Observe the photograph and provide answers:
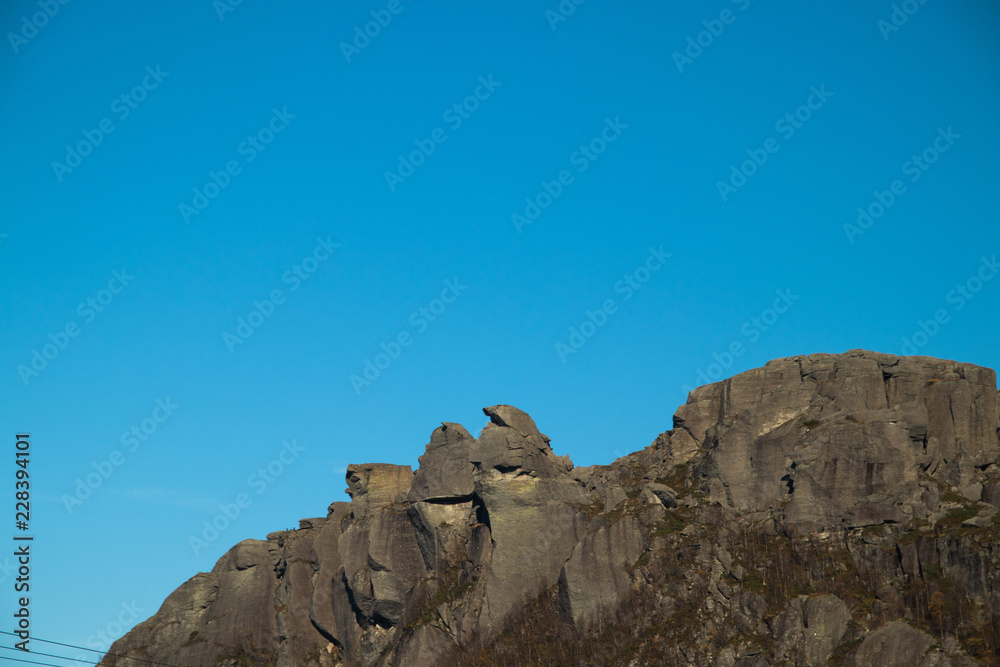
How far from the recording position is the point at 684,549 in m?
165

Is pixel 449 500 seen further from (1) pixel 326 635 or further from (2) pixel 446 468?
(1) pixel 326 635

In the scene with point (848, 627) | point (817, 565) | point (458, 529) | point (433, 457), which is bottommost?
point (848, 627)

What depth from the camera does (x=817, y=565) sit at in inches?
6181

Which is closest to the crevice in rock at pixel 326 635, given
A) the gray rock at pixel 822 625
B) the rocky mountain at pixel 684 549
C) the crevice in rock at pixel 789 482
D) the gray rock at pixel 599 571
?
the rocky mountain at pixel 684 549

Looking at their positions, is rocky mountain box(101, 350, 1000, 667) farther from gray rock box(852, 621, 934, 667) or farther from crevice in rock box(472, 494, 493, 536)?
crevice in rock box(472, 494, 493, 536)

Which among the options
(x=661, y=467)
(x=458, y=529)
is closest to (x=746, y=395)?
(x=661, y=467)

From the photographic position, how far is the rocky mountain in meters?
148

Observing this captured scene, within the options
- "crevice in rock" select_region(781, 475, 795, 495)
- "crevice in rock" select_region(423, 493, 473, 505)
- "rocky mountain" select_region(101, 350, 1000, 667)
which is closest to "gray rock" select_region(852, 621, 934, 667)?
"rocky mountain" select_region(101, 350, 1000, 667)

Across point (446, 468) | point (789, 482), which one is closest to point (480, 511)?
point (446, 468)

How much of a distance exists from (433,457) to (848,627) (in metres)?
68.5

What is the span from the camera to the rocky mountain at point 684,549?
487 feet

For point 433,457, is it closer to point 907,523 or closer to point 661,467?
point 661,467

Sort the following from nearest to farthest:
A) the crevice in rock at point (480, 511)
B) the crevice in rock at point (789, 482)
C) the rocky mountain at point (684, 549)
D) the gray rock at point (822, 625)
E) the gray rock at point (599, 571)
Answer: the gray rock at point (822, 625), the rocky mountain at point (684, 549), the gray rock at point (599, 571), the crevice in rock at point (789, 482), the crevice in rock at point (480, 511)

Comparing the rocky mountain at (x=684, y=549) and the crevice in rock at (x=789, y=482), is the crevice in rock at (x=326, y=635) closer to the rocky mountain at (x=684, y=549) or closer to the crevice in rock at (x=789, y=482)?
the rocky mountain at (x=684, y=549)
